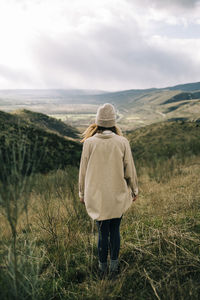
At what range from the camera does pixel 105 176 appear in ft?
6.10

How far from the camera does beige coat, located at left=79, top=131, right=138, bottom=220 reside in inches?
72.9

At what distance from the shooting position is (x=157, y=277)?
1911 mm

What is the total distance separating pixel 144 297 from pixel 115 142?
4.33 feet

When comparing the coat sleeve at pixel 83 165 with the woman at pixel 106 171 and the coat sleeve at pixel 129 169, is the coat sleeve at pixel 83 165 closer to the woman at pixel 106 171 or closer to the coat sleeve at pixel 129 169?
the woman at pixel 106 171

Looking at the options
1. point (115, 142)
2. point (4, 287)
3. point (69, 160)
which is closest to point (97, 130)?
point (115, 142)

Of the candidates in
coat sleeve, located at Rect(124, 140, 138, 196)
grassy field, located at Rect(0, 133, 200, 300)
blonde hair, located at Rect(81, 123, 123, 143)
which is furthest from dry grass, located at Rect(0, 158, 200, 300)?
blonde hair, located at Rect(81, 123, 123, 143)

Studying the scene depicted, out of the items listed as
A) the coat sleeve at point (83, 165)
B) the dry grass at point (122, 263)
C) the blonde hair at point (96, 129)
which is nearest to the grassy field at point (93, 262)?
the dry grass at point (122, 263)

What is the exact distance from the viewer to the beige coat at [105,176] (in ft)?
6.08

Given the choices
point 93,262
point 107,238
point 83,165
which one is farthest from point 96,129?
point 93,262

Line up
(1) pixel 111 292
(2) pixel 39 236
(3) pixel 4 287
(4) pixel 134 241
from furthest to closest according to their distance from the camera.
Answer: (2) pixel 39 236 → (4) pixel 134 241 → (1) pixel 111 292 → (3) pixel 4 287

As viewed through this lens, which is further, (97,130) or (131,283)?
(97,130)

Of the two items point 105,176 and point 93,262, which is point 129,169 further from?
point 93,262

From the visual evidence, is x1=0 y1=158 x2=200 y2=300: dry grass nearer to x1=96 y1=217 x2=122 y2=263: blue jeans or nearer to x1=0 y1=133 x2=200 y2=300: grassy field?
x1=0 y1=133 x2=200 y2=300: grassy field

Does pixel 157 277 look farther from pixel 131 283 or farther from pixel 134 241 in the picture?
pixel 134 241
